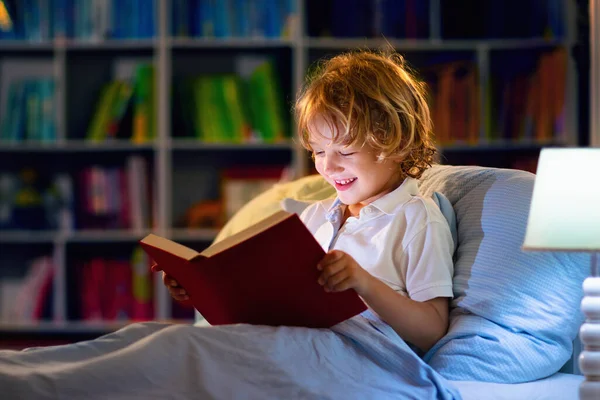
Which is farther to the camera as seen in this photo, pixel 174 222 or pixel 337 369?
pixel 174 222

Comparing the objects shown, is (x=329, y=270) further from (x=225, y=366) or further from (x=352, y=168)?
(x=352, y=168)

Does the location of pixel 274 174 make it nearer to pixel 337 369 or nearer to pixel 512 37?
pixel 512 37

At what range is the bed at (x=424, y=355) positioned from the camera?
116cm

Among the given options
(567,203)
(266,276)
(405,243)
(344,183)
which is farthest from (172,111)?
Answer: (567,203)

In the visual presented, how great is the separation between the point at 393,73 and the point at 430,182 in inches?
9.4

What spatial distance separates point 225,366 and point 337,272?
0.67 feet

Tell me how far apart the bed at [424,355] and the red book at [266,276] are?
1.9 inches

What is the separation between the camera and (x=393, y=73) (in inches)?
Result: 64.6

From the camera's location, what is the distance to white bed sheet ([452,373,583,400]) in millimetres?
1355

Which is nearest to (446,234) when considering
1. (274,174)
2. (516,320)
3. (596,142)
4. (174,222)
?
(516,320)

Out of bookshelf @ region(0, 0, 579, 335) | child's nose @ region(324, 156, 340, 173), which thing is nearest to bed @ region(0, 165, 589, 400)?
child's nose @ region(324, 156, 340, 173)

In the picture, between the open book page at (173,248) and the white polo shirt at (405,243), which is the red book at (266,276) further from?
the white polo shirt at (405,243)

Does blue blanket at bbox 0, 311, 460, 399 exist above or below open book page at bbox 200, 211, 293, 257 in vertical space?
below

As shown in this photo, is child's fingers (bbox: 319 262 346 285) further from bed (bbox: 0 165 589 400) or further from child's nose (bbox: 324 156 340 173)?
child's nose (bbox: 324 156 340 173)
